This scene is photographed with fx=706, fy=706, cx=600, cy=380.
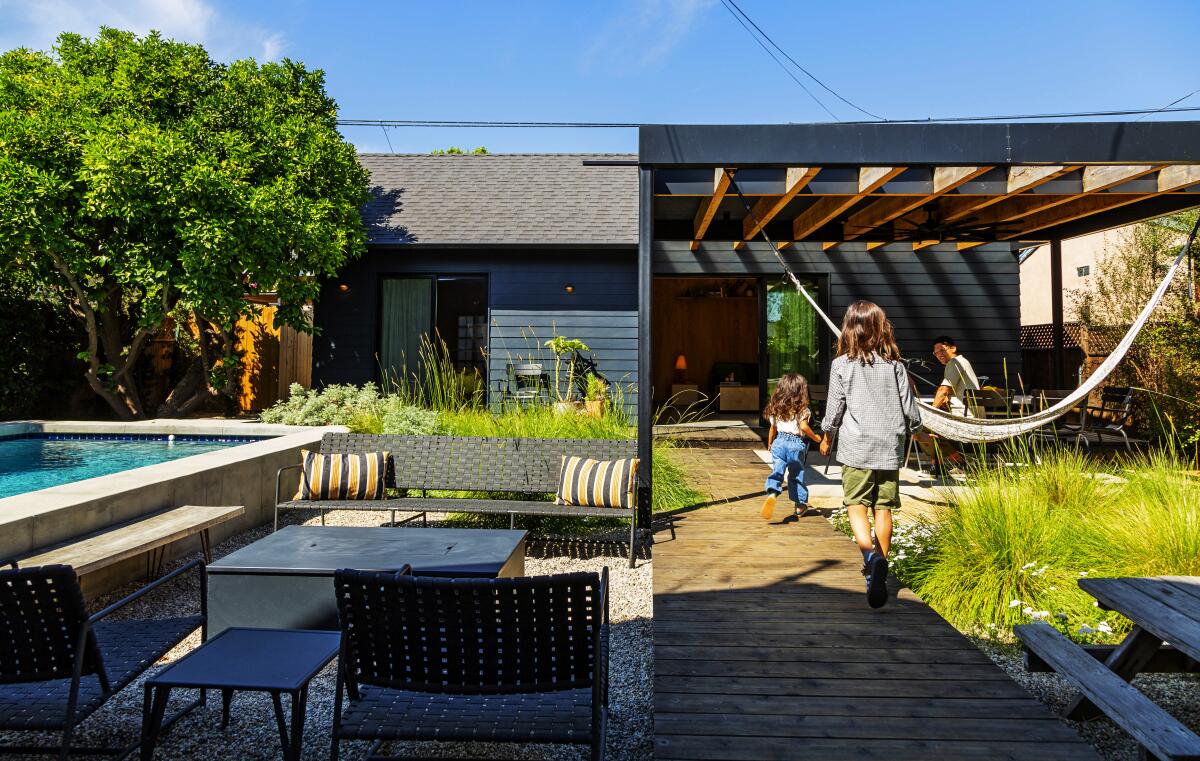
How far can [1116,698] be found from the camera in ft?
5.82

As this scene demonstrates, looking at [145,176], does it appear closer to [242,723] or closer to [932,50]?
[242,723]

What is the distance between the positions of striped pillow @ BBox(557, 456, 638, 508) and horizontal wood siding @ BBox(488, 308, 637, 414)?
5544mm

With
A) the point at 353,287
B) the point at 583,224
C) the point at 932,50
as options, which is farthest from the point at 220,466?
the point at 932,50

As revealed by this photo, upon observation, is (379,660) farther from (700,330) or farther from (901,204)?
(700,330)

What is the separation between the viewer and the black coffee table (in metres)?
2.63

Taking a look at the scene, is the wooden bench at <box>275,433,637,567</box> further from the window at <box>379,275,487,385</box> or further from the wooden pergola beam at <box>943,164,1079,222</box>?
the window at <box>379,275,487,385</box>

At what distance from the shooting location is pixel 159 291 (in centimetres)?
834

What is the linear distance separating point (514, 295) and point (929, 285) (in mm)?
5596

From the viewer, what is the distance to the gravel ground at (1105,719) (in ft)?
7.53

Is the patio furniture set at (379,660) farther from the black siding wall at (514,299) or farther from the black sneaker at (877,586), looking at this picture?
the black siding wall at (514,299)

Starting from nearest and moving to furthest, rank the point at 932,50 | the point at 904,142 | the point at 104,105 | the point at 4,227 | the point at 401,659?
the point at 401,659 → the point at 904,142 → the point at 4,227 → the point at 104,105 → the point at 932,50

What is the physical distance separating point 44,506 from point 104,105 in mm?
6848

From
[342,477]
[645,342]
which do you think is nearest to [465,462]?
[342,477]

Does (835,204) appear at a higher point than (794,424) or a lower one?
higher
